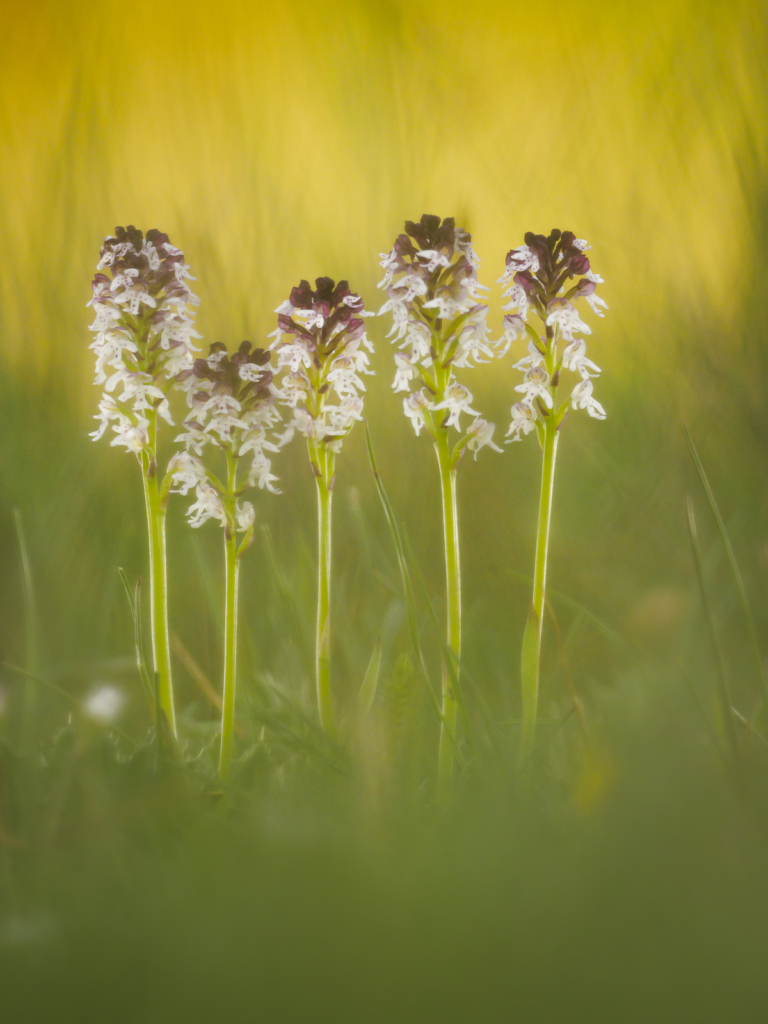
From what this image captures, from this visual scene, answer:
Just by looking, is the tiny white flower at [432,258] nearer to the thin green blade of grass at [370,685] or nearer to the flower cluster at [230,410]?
the flower cluster at [230,410]

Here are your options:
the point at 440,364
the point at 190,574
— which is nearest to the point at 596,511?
the point at 440,364

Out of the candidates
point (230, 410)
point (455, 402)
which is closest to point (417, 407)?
point (455, 402)

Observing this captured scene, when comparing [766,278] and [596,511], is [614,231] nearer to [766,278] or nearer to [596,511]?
[766,278]

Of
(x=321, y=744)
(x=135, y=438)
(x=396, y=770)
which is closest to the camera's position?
(x=396, y=770)

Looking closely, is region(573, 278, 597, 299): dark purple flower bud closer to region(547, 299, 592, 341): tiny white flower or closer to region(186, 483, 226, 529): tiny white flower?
region(547, 299, 592, 341): tiny white flower

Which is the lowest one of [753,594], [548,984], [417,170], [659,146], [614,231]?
[548,984]

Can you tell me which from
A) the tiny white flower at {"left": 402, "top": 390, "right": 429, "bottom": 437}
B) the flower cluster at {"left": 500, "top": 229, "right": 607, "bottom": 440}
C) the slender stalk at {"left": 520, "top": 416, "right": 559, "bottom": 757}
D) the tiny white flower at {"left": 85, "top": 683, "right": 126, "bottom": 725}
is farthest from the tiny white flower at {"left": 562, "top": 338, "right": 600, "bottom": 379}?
the tiny white flower at {"left": 85, "top": 683, "right": 126, "bottom": 725}

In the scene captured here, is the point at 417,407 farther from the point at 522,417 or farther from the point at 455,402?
the point at 522,417
